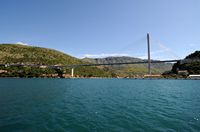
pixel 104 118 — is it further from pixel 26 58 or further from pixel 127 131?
pixel 26 58

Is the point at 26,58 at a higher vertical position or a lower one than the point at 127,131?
higher

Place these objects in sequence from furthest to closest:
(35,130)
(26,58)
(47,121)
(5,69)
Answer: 1. (26,58)
2. (5,69)
3. (47,121)
4. (35,130)

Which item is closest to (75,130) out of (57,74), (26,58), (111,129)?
(111,129)

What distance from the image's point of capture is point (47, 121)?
17047 millimetres

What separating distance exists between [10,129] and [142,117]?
1195cm

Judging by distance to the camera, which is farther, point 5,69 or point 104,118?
point 5,69

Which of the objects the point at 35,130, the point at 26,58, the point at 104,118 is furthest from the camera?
the point at 26,58

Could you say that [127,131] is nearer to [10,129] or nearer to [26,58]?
[10,129]

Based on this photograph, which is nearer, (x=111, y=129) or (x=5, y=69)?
(x=111, y=129)

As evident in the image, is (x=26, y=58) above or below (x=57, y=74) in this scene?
above

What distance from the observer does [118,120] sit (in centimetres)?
1791

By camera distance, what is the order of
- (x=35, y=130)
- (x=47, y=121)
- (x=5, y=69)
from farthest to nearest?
(x=5, y=69) → (x=47, y=121) → (x=35, y=130)

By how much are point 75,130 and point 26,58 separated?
196 metres

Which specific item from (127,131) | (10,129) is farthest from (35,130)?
(127,131)
